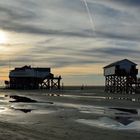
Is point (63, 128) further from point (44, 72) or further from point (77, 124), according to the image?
point (44, 72)

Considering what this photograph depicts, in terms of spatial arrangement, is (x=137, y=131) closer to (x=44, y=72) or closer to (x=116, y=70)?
(x=116, y=70)

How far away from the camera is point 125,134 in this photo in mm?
18938

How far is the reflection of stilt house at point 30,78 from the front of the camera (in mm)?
140637

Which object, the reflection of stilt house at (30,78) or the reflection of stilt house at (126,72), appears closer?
the reflection of stilt house at (126,72)

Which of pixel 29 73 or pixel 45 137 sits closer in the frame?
pixel 45 137

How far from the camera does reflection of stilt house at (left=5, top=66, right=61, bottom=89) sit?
141 m

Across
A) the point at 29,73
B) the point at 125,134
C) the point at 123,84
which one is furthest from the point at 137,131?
the point at 29,73

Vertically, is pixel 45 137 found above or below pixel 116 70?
below

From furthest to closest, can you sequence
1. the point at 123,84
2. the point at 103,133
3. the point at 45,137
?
the point at 123,84 → the point at 103,133 → the point at 45,137

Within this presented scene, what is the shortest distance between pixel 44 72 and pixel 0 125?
121 metres

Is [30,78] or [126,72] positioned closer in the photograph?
[126,72]

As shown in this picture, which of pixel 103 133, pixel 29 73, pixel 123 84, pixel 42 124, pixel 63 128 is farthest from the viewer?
pixel 29 73

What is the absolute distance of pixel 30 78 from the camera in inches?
5561

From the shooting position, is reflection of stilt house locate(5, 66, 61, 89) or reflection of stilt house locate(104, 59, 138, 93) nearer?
reflection of stilt house locate(104, 59, 138, 93)
